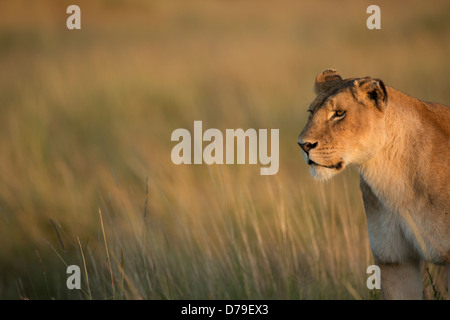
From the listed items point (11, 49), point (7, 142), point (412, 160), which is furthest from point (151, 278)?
point (11, 49)

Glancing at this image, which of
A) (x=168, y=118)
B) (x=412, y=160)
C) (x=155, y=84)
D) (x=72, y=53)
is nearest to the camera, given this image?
(x=412, y=160)

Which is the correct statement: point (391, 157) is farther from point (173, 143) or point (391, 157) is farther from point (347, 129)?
point (173, 143)

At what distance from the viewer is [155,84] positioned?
13.4 m

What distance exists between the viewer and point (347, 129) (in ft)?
14.3

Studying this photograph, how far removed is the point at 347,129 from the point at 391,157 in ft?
1.18

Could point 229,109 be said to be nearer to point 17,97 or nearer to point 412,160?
point 17,97

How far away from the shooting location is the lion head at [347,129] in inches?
171

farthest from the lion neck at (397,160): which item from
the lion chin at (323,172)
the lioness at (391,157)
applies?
the lion chin at (323,172)

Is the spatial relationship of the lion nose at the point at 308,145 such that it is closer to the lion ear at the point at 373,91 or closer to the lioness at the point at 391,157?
the lioness at the point at 391,157

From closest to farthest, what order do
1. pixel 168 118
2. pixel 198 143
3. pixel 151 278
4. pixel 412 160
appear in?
1. pixel 412 160
2. pixel 151 278
3. pixel 198 143
4. pixel 168 118

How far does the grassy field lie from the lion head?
1.87ft

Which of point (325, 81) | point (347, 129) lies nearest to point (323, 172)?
point (347, 129)

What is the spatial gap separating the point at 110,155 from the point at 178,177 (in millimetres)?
1556

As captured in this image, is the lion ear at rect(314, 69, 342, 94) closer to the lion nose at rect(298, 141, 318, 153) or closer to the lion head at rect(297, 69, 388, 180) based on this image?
the lion head at rect(297, 69, 388, 180)
